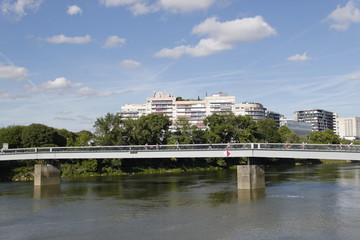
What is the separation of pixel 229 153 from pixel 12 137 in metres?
67.4

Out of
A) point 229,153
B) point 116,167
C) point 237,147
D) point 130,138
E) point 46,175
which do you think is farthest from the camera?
point 130,138

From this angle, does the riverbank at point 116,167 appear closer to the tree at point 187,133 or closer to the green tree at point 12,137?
the tree at point 187,133

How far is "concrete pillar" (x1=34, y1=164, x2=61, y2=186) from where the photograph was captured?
66062 mm

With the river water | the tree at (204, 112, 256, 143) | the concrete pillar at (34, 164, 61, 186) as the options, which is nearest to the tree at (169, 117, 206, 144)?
the tree at (204, 112, 256, 143)

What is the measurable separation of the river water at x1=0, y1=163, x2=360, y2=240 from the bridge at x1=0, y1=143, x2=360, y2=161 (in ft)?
15.6

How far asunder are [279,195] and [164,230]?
69.6 feet

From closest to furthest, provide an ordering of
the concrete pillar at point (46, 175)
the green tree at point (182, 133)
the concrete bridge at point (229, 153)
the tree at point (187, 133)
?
the concrete bridge at point (229, 153) < the concrete pillar at point (46, 175) < the green tree at point (182, 133) < the tree at point (187, 133)

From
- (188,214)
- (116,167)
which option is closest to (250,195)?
(188,214)

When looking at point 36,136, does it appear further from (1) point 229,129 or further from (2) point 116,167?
(1) point 229,129

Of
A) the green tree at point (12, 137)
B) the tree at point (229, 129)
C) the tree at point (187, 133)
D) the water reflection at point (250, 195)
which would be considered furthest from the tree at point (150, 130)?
the water reflection at point (250, 195)

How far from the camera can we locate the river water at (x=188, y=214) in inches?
1166

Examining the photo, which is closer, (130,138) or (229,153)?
(229,153)

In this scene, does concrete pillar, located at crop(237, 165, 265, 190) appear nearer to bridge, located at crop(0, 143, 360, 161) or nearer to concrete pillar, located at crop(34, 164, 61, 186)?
bridge, located at crop(0, 143, 360, 161)

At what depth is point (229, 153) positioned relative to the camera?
183ft
